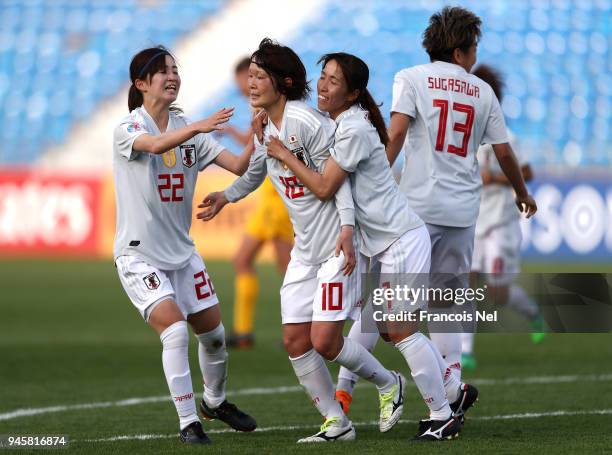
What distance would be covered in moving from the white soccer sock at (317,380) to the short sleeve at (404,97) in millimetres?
1354

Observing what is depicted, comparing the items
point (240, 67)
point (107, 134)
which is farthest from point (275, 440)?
point (107, 134)

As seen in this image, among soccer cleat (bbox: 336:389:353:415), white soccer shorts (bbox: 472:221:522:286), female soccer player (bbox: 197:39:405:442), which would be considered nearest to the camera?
female soccer player (bbox: 197:39:405:442)

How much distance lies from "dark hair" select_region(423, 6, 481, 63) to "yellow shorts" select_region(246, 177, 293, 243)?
4.40m

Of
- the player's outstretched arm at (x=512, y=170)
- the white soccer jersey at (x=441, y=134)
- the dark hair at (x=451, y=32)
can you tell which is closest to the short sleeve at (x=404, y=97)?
the white soccer jersey at (x=441, y=134)

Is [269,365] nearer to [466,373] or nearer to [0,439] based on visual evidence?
[466,373]

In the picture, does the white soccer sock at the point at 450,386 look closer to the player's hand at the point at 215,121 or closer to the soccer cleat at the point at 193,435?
the soccer cleat at the point at 193,435

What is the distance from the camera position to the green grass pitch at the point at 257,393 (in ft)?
18.7

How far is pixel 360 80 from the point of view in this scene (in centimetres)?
567

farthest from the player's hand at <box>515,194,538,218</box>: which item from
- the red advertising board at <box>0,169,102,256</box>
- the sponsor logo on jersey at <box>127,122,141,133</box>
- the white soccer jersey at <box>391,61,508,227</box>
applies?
the red advertising board at <box>0,169,102,256</box>

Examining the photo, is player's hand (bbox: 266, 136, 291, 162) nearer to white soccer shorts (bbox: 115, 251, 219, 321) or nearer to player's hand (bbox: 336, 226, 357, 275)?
player's hand (bbox: 336, 226, 357, 275)

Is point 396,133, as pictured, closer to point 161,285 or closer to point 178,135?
point 178,135

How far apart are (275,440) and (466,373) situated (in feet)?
10.7

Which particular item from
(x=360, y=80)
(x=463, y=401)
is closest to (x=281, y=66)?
(x=360, y=80)

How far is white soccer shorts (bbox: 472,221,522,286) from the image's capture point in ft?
32.3
